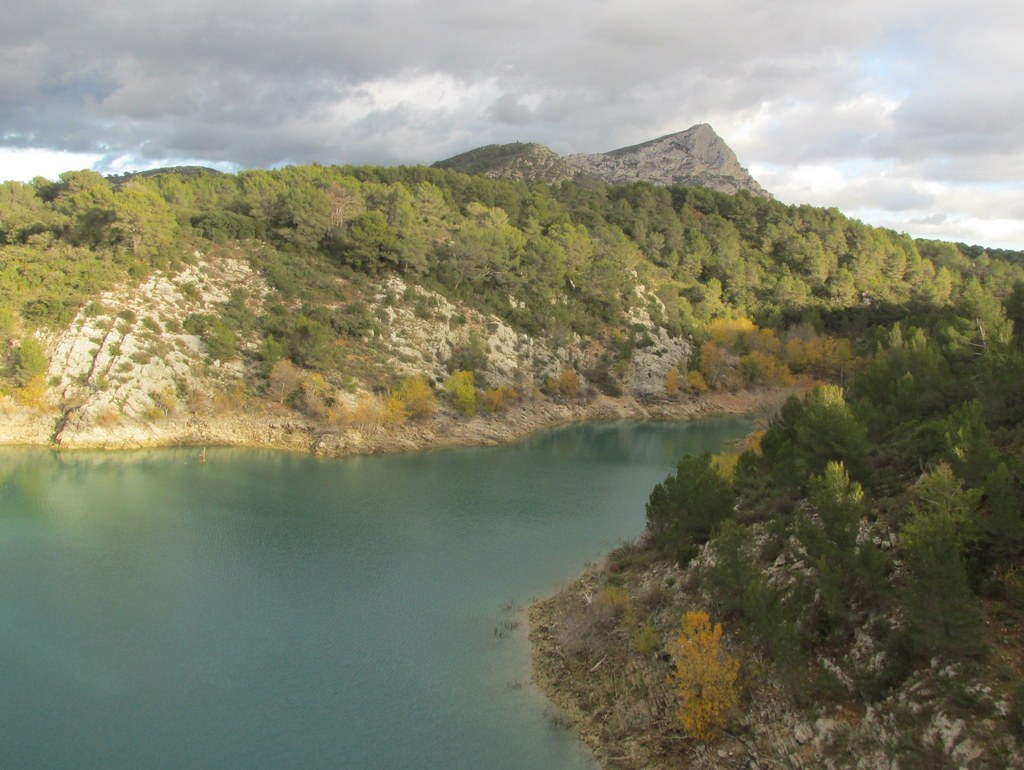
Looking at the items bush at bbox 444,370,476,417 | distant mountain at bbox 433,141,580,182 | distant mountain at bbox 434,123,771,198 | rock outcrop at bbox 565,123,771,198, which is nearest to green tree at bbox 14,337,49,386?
bush at bbox 444,370,476,417

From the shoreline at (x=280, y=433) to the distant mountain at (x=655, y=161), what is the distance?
79654 mm

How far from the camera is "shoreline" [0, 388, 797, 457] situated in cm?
4012

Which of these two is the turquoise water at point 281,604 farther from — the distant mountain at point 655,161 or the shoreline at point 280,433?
the distant mountain at point 655,161

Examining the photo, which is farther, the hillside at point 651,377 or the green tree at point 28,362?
the green tree at point 28,362

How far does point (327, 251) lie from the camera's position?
58.7m

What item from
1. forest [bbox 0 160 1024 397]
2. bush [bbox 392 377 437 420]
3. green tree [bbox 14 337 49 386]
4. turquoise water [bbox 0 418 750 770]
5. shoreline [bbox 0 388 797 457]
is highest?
forest [bbox 0 160 1024 397]

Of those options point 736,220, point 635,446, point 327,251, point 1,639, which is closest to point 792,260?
point 736,220

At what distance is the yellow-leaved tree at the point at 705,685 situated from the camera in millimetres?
15828

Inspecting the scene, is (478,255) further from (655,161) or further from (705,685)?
(655,161)

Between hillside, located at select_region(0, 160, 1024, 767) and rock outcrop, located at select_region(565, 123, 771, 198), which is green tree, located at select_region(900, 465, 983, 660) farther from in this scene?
rock outcrop, located at select_region(565, 123, 771, 198)

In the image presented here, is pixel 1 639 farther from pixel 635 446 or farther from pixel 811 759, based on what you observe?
pixel 635 446

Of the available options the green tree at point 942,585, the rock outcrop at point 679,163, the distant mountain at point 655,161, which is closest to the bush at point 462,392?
the green tree at point 942,585

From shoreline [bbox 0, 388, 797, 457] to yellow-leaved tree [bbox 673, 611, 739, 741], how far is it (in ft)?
97.3

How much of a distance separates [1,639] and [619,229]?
64.1 metres
